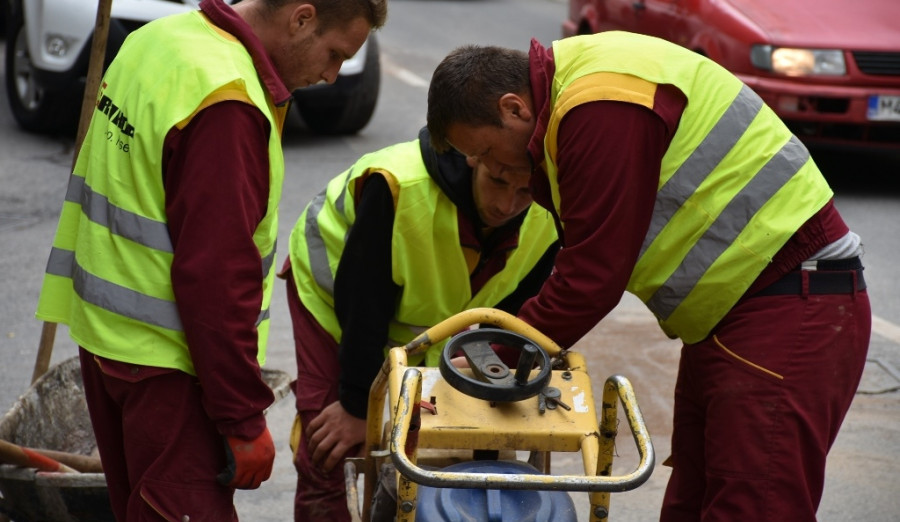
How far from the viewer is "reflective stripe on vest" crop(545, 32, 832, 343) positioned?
2676 mm

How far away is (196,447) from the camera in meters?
2.67

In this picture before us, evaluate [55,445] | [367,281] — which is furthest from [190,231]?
[55,445]

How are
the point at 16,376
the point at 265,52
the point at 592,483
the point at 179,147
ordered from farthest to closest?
1. the point at 16,376
2. the point at 265,52
3. the point at 179,147
4. the point at 592,483

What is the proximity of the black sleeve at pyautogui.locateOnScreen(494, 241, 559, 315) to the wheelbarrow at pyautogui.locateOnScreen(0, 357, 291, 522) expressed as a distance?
728mm

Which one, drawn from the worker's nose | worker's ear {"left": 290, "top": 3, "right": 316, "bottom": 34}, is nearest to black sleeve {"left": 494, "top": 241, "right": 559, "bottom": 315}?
the worker's nose

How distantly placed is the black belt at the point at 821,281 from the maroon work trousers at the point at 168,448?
Answer: 4.21 ft

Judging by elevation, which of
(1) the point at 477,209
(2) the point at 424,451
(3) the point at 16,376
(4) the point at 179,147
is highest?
(4) the point at 179,147

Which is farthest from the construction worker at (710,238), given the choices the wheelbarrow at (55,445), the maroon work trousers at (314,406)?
the wheelbarrow at (55,445)

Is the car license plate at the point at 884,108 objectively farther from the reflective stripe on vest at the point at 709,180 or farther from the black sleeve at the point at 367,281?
the black sleeve at the point at 367,281

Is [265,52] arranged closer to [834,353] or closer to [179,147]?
[179,147]

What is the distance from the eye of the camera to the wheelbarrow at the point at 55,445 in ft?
10.3

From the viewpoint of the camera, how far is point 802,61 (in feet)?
24.0

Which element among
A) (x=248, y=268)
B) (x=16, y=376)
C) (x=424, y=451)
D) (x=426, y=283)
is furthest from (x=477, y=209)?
(x=16, y=376)

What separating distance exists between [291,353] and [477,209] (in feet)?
6.89
